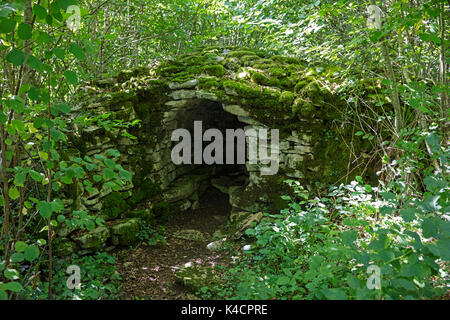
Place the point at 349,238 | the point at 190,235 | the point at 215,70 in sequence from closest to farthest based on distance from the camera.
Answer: the point at 349,238 < the point at 190,235 < the point at 215,70

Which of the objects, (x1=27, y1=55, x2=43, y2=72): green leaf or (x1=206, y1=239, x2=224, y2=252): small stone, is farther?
(x1=206, y1=239, x2=224, y2=252): small stone

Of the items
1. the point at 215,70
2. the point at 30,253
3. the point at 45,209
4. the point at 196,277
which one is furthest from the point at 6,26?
the point at 215,70

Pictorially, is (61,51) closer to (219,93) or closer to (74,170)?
(74,170)

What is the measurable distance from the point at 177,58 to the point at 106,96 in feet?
5.60

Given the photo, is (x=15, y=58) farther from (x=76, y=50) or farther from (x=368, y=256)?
(x=368, y=256)

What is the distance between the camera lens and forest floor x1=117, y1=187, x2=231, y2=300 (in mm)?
3229

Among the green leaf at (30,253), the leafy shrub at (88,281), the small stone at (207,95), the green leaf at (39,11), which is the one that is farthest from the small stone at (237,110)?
the green leaf at (30,253)

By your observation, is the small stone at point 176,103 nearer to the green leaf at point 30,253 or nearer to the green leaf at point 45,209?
the green leaf at point 45,209

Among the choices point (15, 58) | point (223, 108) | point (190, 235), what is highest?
point (223, 108)

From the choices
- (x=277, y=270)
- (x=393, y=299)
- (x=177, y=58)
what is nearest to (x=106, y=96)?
(x=177, y=58)

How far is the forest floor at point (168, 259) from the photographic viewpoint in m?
3.23

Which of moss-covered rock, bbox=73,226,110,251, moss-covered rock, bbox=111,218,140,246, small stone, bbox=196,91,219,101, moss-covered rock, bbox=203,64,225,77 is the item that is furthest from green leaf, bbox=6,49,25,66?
moss-covered rock, bbox=203,64,225,77

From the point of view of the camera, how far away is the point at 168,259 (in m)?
4.04

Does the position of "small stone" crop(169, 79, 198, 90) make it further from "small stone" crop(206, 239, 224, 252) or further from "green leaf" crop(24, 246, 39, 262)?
"green leaf" crop(24, 246, 39, 262)
